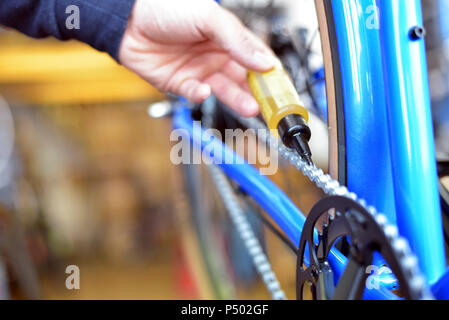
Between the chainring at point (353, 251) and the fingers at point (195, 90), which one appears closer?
the chainring at point (353, 251)

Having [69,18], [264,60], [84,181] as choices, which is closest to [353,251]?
[264,60]

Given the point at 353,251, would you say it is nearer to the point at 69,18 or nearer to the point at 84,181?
the point at 69,18

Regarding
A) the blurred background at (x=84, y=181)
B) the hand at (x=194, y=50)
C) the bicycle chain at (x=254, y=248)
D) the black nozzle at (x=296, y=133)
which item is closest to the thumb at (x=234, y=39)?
the hand at (x=194, y=50)

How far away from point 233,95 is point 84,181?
2245mm

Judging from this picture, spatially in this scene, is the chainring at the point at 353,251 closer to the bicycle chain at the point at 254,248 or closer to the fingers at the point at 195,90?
the bicycle chain at the point at 254,248

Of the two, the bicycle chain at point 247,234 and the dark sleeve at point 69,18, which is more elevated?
the dark sleeve at point 69,18

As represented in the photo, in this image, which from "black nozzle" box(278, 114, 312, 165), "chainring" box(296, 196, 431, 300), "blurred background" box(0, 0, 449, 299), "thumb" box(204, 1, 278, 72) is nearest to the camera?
"chainring" box(296, 196, 431, 300)

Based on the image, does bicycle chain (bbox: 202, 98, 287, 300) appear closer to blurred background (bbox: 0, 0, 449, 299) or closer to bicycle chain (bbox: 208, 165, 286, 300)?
bicycle chain (bbox: 208, 165, 286, 300)

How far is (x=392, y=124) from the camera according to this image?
23 cm

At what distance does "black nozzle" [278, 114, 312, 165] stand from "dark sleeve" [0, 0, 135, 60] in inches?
8.7

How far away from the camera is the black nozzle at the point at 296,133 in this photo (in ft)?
0.92

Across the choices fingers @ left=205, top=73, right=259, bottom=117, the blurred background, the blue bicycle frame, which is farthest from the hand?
the blurred background

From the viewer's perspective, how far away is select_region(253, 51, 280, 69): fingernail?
0.37m
